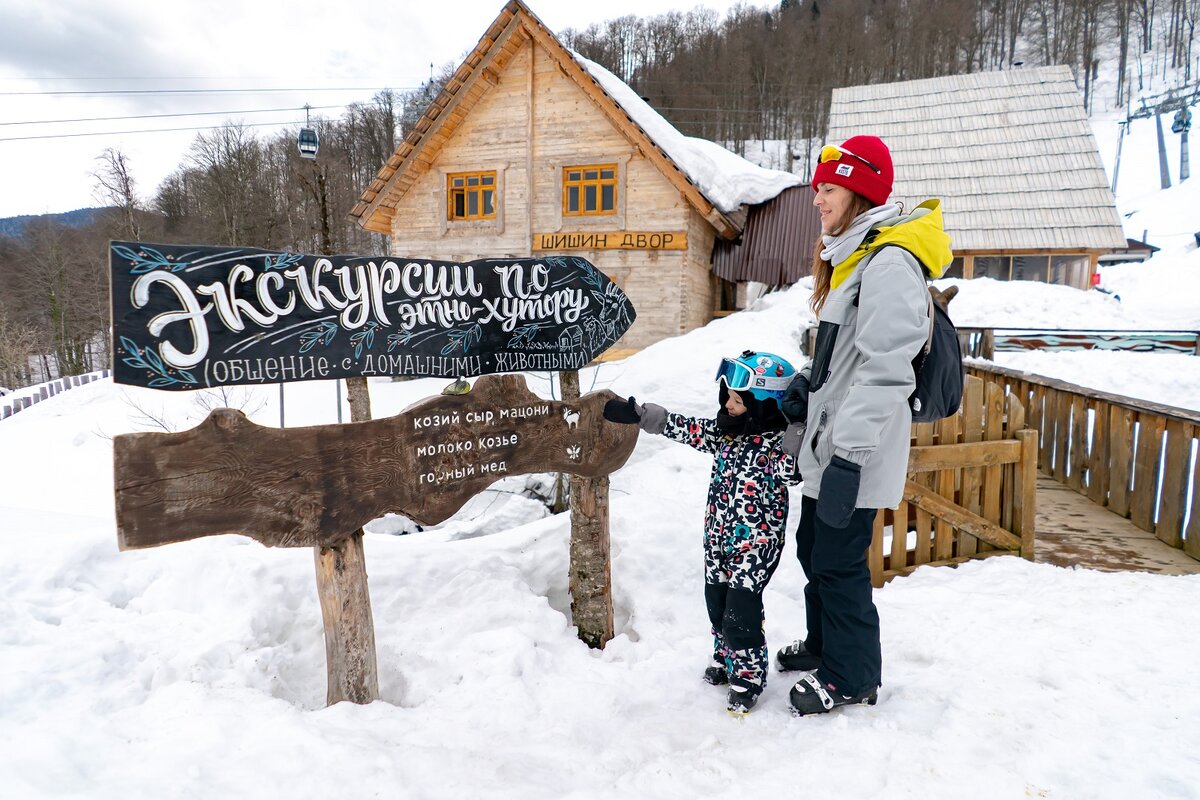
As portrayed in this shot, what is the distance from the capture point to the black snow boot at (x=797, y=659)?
10.0 feet

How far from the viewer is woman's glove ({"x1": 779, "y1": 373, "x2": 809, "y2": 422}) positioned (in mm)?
2742

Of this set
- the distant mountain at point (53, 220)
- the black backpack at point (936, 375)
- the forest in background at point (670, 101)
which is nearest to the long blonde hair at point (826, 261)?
the black backpack at point (936, 375)

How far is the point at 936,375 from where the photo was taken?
2494 millimetres

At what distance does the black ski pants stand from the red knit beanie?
4.36ft

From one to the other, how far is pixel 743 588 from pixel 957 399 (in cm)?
119

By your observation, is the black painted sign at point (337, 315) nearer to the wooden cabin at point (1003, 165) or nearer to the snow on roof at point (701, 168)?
the snow on roof at point (701, 168)

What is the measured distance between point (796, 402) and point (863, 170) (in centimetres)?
100

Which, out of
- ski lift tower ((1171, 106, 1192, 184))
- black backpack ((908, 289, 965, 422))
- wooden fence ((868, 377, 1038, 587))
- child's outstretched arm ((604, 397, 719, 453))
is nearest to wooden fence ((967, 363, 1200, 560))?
wooden fence ((868, 377, 1038, 587))

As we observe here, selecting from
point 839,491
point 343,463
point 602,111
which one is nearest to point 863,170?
point 839,491

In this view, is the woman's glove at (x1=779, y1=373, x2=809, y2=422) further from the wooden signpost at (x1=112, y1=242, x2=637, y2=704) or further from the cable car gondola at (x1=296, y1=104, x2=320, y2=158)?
the cable car gondola at (x1=296, y1=104, x2=320, y2=158)

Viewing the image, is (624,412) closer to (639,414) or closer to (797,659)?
(639,414)

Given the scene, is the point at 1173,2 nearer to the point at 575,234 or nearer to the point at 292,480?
the point at 575,234

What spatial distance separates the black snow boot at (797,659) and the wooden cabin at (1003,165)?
71.8ft

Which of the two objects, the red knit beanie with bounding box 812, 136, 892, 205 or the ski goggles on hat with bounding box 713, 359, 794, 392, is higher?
the red knit beanie with bounding box 812, 136, 892, 205
